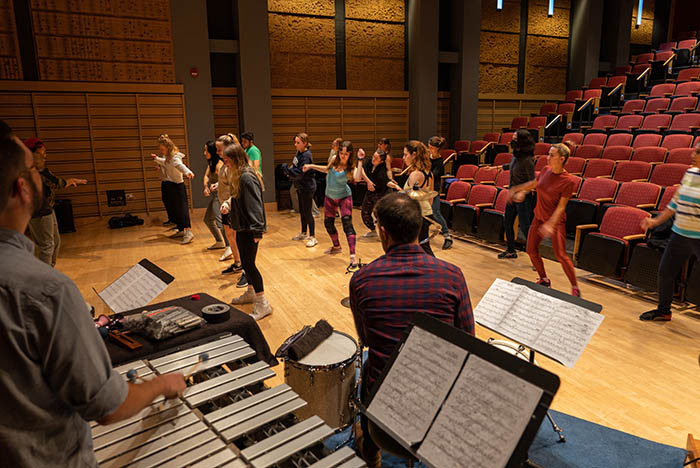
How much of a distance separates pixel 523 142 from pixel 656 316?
7.70ft

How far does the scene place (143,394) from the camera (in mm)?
1249

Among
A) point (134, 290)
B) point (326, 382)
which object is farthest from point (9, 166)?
point (134, 290)

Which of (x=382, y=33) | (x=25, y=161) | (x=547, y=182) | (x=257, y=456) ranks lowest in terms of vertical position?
(x=257, y=456)

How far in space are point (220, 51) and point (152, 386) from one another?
886 centimetres

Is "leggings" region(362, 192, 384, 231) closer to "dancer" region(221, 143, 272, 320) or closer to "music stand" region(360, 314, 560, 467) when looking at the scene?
"dancer" region(221, 143, 272, 320)

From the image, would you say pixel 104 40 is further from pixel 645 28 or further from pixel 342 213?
pixel 645 28

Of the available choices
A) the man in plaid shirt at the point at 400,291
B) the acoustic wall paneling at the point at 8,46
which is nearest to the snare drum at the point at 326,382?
the man in plaid shirt at the point at 400,291

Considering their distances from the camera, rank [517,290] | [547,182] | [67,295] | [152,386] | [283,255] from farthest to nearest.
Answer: [283,255] < [547,182] < [517,290] < [152,386] < [67,295]

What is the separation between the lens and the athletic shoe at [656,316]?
402 cm

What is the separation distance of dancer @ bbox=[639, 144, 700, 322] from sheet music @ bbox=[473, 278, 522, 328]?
1.98 m

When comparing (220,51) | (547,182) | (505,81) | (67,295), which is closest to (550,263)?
(547,182)

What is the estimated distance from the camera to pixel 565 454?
2.43 m

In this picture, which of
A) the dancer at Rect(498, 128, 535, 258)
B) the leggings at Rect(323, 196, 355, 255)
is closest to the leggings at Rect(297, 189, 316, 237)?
the leggings at Rect(323, 196, 355, 255)

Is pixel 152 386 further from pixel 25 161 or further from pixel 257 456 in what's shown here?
pixel 25 161
